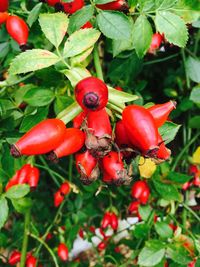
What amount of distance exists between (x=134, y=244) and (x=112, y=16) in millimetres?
1058

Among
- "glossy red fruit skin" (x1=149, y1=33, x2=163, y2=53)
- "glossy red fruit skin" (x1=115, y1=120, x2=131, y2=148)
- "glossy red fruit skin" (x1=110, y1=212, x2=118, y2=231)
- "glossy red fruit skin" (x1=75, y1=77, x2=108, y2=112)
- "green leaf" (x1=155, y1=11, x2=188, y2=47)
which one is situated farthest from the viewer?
"glossy red fruit skin" (x1=110, y1=212, x2=118, y2=231)

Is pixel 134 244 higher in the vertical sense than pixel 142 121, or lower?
lower

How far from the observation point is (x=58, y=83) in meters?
1.17

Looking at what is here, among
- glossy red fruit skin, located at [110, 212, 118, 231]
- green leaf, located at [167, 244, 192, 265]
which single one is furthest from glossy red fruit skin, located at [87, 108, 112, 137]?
glossy red fruit skin, located at [110, 212, 118, 231]

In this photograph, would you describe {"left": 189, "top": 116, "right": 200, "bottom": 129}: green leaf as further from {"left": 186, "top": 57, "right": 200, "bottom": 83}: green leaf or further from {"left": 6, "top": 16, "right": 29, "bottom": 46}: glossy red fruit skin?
{"left": 6, "top": 16, "right": 29, "bottom": 46}: glossy red fruit skin

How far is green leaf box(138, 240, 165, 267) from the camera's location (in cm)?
135

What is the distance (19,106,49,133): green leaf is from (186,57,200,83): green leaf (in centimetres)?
65

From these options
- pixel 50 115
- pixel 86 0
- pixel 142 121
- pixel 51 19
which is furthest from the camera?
pixel 50 115

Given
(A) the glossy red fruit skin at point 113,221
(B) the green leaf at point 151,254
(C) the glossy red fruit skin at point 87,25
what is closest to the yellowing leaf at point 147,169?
(B) the green leaf at point 151,254

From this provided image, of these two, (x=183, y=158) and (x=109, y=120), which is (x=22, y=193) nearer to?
(x=109, y=120)

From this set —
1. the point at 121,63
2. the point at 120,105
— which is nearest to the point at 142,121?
the point at 120,105

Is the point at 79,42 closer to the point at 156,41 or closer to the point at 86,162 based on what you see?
the point at 86,162

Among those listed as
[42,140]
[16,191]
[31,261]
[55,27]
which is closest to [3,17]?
[55,27]

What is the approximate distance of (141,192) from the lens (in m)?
1.58
